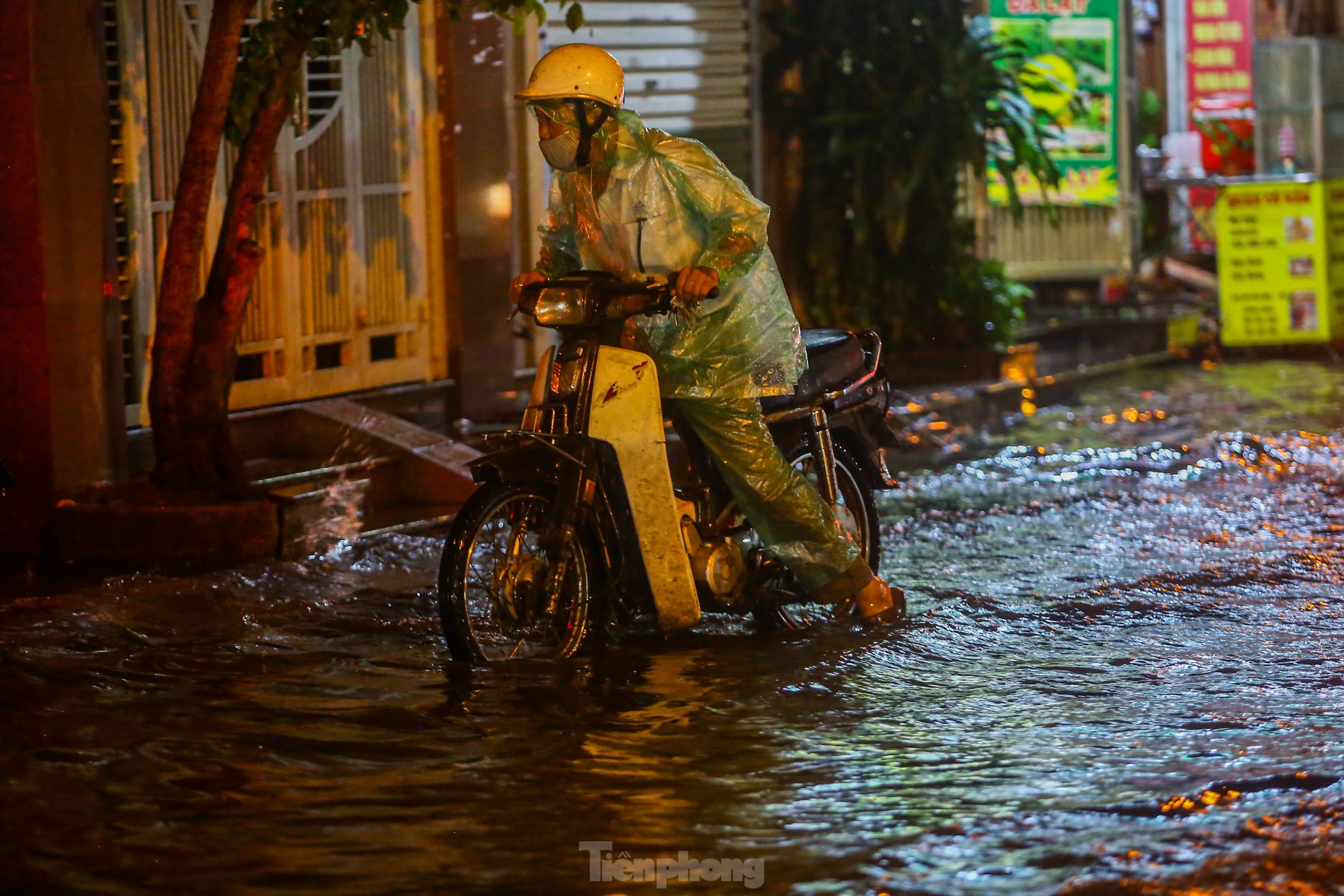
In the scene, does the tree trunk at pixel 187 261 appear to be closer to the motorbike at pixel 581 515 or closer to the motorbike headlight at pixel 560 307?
the motorbike at pixel 581 515

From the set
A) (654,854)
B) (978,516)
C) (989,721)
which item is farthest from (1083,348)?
(654,854)

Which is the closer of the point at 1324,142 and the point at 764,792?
the point at 764,792

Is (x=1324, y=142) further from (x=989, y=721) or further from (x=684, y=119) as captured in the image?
(x=989, y=721)

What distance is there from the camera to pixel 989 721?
16.5 feet

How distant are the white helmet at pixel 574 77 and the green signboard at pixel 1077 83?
10799mm

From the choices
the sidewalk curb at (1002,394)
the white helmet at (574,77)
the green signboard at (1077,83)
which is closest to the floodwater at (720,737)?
the white helmet at (574,77)

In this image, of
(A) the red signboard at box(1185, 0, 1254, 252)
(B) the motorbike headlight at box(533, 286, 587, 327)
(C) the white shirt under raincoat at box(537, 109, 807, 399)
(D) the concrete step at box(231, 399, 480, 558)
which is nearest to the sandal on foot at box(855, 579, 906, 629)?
(C) the white shirt under raincoat at box(537, 109, 807, 399)

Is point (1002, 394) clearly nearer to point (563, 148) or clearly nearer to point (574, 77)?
point (563, 148)

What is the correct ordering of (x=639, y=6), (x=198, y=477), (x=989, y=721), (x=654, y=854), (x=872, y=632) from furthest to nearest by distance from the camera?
1. (x=639, y=6)
2. (x=198, y=477)
3. (x=872, y=632)
4. (x=989, y=721)
5. (x=654, y=854)

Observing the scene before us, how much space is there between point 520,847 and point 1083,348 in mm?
11821

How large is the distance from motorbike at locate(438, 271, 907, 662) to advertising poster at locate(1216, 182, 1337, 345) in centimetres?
1081

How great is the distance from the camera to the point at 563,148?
560cm

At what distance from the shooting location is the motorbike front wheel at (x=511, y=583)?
5430 millimetres

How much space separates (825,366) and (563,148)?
4.36 ft
